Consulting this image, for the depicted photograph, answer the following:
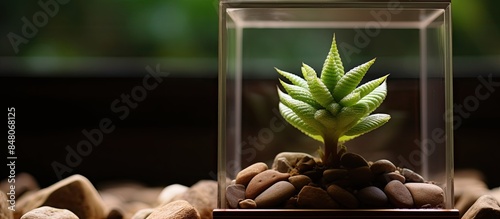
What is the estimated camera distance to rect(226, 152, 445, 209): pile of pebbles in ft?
3.05

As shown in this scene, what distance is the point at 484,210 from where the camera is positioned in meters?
1.04

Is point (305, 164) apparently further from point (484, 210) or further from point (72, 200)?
point (72, 200)

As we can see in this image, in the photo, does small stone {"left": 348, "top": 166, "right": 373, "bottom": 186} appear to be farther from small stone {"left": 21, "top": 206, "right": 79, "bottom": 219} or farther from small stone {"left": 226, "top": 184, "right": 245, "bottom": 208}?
small stone {"left": 21, "top": 206, "right": 79, "bottom": 219}

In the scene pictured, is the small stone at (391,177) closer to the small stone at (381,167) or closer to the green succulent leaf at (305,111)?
the small stone at (381,167)

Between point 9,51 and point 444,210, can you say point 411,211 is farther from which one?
point 9,51

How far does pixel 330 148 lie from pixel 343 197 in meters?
0.12

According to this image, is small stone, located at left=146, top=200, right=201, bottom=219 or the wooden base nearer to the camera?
the wooden base

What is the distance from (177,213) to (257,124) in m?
0.27

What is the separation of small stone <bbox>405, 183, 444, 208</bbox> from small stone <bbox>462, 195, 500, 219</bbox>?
0.43ft

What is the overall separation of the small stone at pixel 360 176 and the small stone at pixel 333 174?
0.01 metres

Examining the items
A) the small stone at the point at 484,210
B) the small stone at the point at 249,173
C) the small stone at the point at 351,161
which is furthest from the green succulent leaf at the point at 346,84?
the small stone at the point at 484,210

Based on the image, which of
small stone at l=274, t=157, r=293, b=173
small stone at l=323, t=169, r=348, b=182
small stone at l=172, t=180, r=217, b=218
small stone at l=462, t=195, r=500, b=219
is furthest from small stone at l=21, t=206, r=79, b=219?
small stone at l=462, t=195, r=500, b=219

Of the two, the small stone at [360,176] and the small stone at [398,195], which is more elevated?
the small stone at [360,176]

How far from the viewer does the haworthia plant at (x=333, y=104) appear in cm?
95
